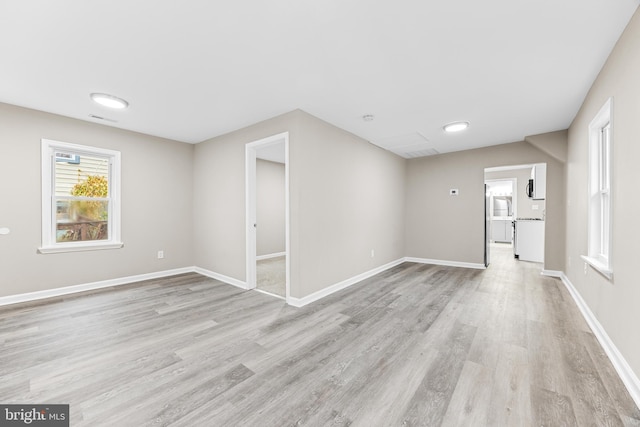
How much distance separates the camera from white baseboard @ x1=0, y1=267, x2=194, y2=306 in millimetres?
3291

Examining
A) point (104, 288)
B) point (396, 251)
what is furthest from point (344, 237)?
point (104, 288)

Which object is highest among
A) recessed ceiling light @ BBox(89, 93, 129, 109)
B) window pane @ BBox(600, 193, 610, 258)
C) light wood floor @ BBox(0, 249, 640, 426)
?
recessed ceiling light @ BBox(89, 93, 129, 109)

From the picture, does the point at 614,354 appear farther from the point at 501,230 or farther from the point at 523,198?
the point at 501,230

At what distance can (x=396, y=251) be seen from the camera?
18.8 feet

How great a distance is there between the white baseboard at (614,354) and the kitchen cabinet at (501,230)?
7.00m

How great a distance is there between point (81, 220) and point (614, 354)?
246 inches

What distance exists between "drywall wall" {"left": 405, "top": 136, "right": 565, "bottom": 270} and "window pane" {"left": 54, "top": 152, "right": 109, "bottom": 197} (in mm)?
5888

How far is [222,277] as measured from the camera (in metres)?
4.43

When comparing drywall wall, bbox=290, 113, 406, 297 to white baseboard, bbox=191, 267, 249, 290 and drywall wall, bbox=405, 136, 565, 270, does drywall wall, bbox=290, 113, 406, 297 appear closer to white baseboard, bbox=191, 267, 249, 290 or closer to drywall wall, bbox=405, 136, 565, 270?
drywall wall, bbox=405, 136, 565, 270

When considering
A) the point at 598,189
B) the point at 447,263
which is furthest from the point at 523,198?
the point at 598,189

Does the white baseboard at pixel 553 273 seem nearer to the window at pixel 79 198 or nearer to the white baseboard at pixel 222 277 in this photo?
the white baseboard at pixel 222 277

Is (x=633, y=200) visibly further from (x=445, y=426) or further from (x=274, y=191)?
(x=274, y=191)

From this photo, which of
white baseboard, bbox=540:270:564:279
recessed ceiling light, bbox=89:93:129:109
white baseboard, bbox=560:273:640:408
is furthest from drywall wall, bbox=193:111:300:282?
white baseboard, bbox=540:270:564:279

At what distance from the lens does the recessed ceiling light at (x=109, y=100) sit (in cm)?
295
